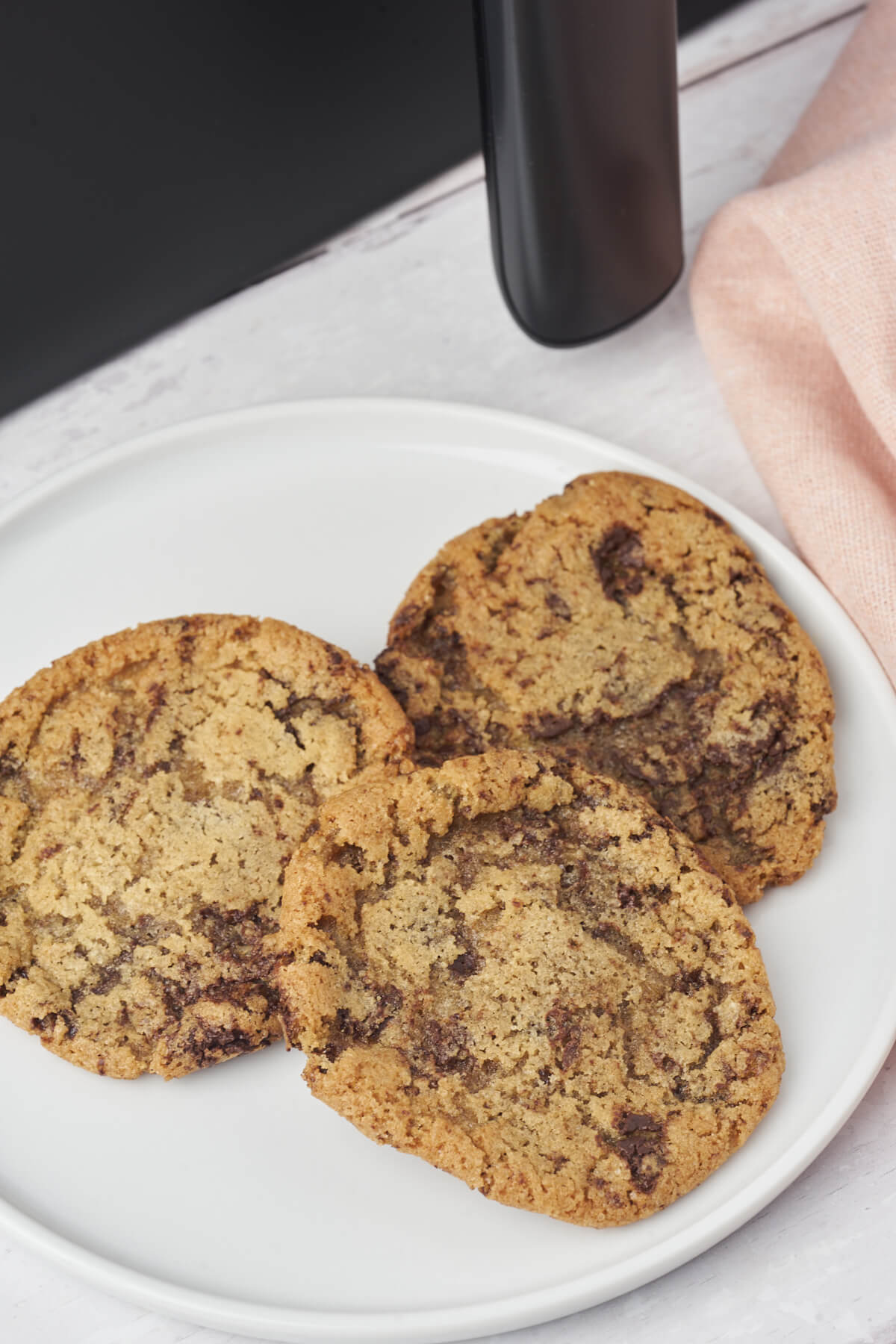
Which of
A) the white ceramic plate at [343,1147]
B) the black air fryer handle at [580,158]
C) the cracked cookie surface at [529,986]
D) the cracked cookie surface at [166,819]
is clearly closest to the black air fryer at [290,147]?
the black air fryer handle at [580,158]

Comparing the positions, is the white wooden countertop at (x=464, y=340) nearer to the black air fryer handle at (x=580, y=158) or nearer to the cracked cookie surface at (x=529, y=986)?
the black air fryer handle at (x=580, y=158)

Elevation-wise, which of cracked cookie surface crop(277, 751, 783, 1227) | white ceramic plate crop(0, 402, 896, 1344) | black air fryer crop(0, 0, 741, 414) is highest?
black air fryer crop(0, 0, 741, 414)

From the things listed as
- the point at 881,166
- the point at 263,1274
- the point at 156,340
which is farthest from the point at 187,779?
the point at 881,166

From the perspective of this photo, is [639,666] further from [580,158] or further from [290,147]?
[290,147]

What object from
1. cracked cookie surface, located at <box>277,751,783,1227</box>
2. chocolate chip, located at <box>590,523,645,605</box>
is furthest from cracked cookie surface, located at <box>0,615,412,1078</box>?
chocolate chip, located at <box>590,523,645,605</box>

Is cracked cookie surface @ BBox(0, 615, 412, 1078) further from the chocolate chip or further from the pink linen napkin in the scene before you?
the pink linen napkin
